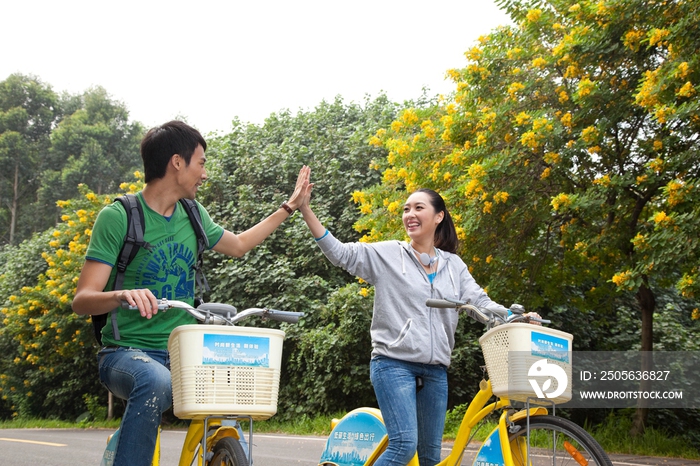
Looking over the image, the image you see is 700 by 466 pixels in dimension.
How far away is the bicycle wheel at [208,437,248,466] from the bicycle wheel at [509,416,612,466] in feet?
4.62

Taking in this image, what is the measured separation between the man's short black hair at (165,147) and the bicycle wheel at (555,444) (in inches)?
81.4

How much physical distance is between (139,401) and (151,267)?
0.58m

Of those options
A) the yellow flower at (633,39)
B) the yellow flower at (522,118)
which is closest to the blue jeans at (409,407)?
the yellow flower at (522,118)

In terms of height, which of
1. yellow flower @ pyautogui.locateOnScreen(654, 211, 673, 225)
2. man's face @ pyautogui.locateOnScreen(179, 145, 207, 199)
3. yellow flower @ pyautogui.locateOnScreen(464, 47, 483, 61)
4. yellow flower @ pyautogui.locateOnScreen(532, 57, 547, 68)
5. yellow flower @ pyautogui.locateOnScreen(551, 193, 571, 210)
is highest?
yellow flower @ pyautogui.locateOnScreen(464, 47, 483, 61)

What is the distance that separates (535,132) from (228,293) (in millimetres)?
10005

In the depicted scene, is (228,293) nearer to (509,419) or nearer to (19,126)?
(509,419)

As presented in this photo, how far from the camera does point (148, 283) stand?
340 centimetres

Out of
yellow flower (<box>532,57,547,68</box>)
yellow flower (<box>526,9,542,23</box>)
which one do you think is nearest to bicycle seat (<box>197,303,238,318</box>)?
yellow flower (<box>532,57,547,68</box>)

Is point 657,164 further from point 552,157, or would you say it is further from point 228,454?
point 228,454

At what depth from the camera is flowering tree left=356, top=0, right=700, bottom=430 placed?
8484mm

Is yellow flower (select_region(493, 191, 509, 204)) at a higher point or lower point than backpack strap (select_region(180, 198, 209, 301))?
higher

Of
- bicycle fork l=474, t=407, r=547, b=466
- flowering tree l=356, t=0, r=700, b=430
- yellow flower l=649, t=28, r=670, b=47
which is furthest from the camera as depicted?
flowering tree l=356, t=0, r=700, b=430

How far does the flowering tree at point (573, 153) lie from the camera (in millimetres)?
8484

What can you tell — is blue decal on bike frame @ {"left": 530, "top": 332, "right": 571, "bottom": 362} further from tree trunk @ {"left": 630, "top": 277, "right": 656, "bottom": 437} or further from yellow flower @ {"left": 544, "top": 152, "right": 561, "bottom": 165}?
tree trunk @ {"left": 630, "top": 277, "right": 656, "bottom": 437}
